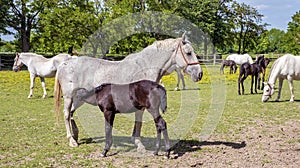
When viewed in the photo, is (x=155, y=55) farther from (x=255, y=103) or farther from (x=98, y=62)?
(x=255, y=103)

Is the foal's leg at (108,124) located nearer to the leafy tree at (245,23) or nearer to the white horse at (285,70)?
the white horse at (285,70)

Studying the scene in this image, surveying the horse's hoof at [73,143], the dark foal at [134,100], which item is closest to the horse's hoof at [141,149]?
the dark foal at [134,100]

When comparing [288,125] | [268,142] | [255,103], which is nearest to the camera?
[268,142]

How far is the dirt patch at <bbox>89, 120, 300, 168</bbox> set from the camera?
15.0 ft

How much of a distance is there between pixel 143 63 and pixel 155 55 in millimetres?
235

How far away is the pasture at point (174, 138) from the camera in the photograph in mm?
4695

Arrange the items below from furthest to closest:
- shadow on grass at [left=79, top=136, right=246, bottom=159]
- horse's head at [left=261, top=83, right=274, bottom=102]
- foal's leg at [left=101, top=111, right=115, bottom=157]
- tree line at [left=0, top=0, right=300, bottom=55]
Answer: tree line at [left=0, top=0, right=300, bottom=55] → horse's head at [left=261, top=83, right=274, bottom=102] → shadow on grass at [left=79, top=136, right=246, bottom=159] → foal's leg at [left=101, top=111, right=115, bottom=157]

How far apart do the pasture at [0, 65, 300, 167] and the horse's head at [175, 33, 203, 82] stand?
133 centimetres

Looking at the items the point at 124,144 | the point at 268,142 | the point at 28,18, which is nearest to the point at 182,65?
the point at 124,144

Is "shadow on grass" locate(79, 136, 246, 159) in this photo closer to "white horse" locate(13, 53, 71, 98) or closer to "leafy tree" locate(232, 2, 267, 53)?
"white horse" locate(13, 53, 71, 98)

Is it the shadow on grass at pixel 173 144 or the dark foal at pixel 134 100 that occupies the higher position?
the dark foal at pixel 134 100

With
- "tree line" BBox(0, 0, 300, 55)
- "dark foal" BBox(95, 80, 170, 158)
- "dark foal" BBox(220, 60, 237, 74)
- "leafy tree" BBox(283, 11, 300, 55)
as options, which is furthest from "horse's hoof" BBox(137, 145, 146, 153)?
"leafy tree" BBox(283, 11, 300, 55)

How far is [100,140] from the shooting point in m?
6.11

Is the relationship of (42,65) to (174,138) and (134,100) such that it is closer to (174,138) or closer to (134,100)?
(174,138)
